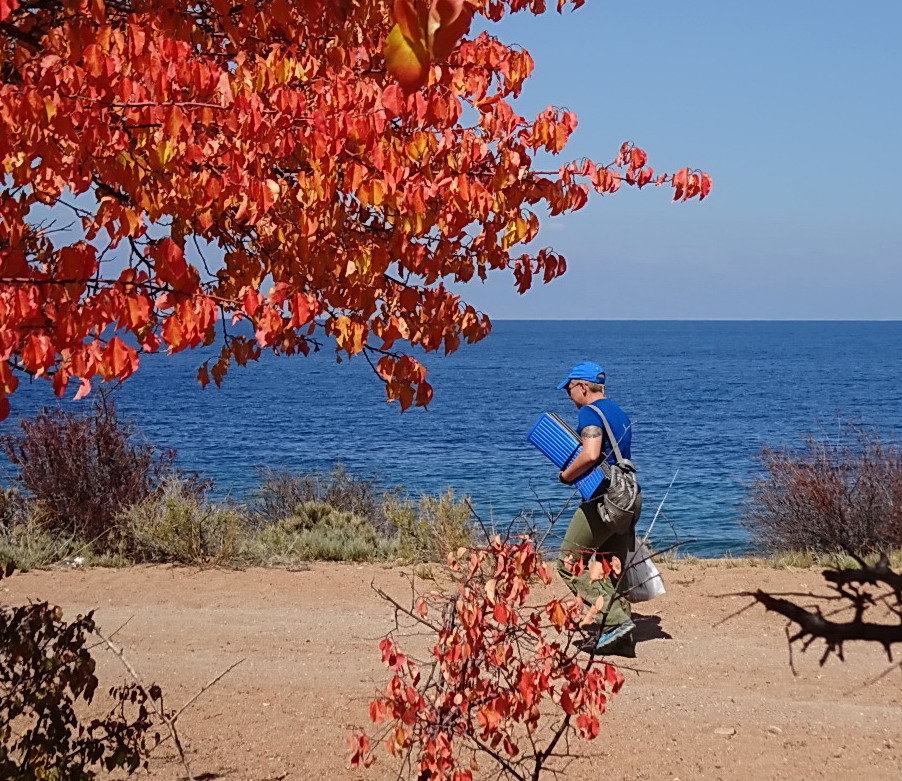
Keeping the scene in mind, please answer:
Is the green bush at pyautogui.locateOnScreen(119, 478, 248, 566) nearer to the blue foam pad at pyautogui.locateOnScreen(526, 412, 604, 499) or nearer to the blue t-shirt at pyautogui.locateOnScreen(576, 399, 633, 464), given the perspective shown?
the blue foam pad at pyautogui.locateOnScreen(526, 412, 604, 499)

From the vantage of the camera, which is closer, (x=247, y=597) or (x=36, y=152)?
(x=36, y=152)

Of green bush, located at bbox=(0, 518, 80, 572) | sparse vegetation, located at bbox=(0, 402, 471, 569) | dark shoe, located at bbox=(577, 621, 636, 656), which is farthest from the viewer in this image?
sparse vegetation, located at bbox=(0, 402, 471, 569)

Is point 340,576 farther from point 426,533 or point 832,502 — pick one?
point 832,502

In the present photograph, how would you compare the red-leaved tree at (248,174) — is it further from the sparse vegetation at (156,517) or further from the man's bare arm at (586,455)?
the sparse vegetation at (156,517)

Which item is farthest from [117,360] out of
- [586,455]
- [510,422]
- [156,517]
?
[510,422]

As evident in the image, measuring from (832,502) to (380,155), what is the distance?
10162 mm

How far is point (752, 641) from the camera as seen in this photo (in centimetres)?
815

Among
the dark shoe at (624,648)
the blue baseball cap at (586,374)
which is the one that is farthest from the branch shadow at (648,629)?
the blue baseball cap at (586,374)

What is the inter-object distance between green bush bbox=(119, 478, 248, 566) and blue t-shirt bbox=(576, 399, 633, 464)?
494 cm

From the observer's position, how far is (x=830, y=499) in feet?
43.2

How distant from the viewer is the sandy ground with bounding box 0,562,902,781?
5.65 meters

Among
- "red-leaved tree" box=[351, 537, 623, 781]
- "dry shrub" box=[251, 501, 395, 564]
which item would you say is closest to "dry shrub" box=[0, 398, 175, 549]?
"dry shrub" box=[251, 501, 395, 564]

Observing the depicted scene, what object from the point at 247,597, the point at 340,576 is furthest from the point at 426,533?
the point at 247,597

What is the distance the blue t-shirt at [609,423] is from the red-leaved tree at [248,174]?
1496 mm
